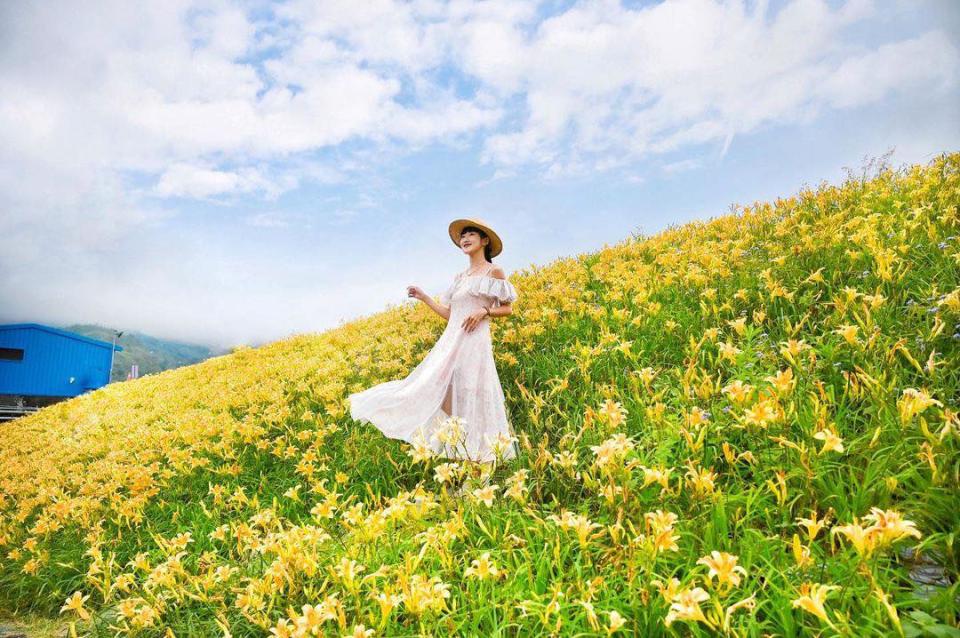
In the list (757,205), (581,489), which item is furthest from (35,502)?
(757,205)

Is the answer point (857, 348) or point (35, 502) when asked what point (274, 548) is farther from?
point (35, 502)

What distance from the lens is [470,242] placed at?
5.20 m

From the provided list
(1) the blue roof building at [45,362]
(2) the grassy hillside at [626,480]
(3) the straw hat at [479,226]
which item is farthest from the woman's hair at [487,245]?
(1) the blue roof building at [45,362]

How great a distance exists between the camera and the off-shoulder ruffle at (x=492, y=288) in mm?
4910

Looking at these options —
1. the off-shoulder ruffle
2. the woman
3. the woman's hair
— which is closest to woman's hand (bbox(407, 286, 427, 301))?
the woman

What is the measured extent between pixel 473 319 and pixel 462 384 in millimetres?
614

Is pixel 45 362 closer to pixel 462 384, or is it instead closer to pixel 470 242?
pixel 470 242

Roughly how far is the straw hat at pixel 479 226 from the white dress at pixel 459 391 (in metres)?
0.44

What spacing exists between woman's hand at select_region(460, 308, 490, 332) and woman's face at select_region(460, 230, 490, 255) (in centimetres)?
75

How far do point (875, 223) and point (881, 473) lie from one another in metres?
3.61

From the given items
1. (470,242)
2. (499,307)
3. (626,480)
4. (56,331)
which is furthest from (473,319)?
(56,331)

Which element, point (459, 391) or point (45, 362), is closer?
point (459, 391)

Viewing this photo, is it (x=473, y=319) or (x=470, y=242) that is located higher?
(x=470, y=242)

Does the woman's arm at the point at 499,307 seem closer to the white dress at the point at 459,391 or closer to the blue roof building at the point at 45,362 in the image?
the white dress at the point at 459,391
